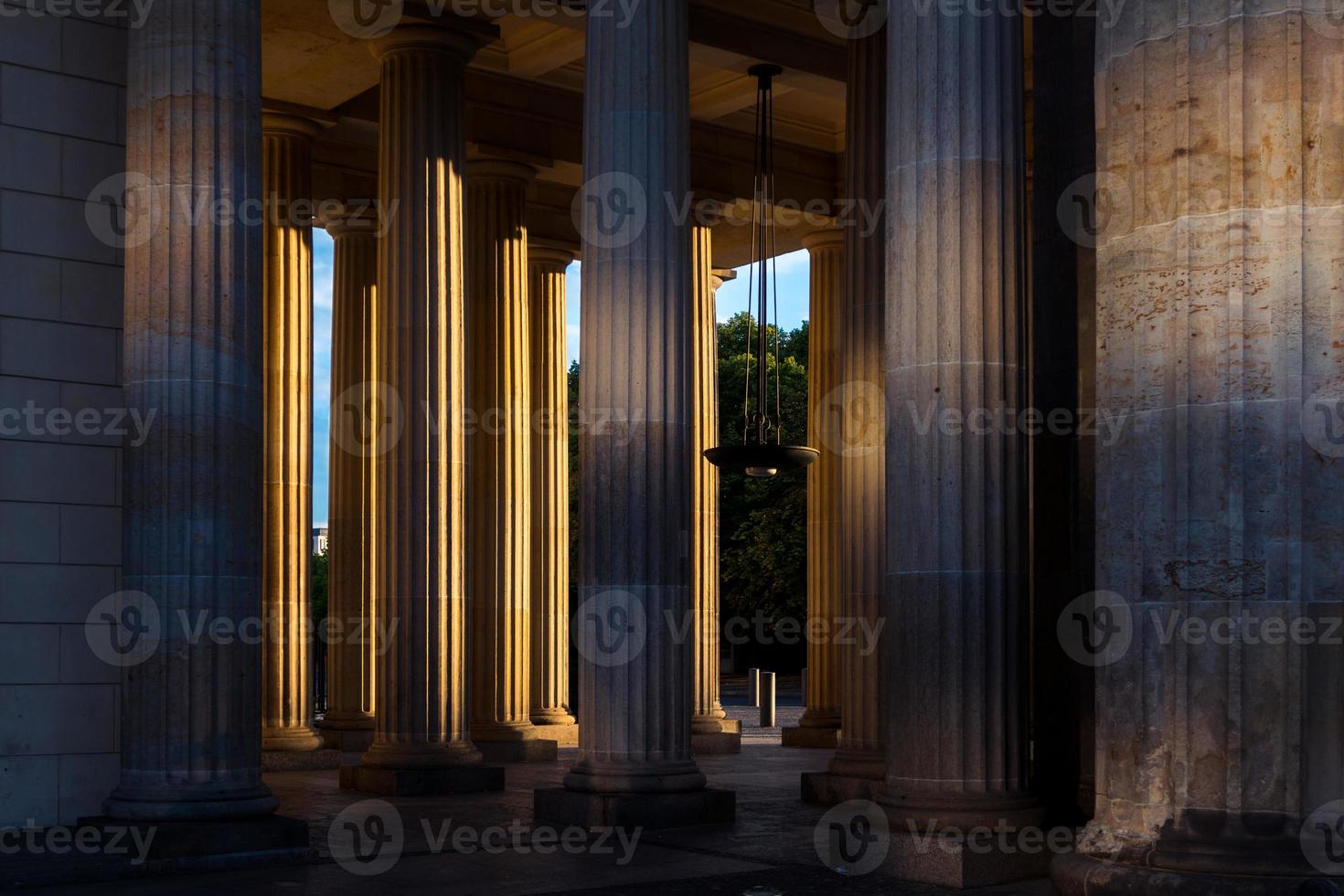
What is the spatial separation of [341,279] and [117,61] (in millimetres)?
25113

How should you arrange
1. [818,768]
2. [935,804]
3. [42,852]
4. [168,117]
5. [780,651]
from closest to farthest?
1. [935,804]
2. [42,852]
3. [168,117]
4. [818,768]
5. [780,651]

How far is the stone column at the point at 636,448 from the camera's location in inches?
985

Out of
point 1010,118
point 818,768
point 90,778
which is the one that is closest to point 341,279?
point 818,768

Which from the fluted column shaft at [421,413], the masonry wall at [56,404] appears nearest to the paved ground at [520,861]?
the fluted column shaft at [421,413]

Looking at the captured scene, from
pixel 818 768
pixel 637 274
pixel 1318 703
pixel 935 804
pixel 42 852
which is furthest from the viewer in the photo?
pixel 818 768

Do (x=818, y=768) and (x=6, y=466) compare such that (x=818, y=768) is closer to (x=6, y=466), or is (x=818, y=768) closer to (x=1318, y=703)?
(x=6, y=466)

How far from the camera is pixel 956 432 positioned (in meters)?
19.9

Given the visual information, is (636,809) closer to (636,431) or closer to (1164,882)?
(636,431)

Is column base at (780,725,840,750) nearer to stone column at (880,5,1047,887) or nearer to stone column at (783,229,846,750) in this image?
stone column at (783,229,846,750)

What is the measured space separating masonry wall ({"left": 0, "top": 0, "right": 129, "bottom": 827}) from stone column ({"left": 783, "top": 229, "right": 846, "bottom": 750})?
2705 centimetres

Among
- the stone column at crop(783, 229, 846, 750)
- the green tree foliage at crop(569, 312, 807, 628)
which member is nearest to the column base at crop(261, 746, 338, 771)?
the stone column at crop(783, 229, 846, 750)

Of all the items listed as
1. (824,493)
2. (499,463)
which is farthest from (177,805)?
(824,493)

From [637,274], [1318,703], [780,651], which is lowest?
[780,651]

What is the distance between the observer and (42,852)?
2061cm
